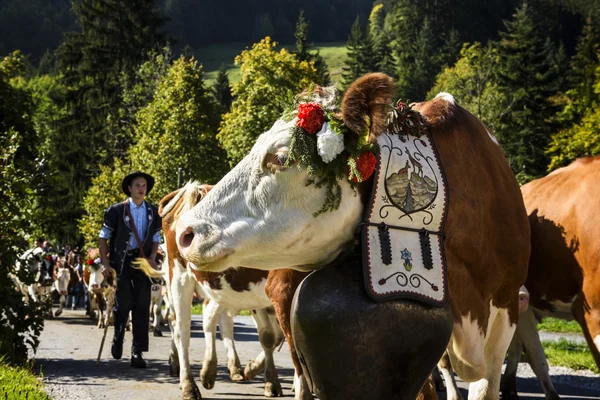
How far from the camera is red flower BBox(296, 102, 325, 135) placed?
3.55m

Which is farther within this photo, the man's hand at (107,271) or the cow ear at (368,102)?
the man's hand at (107,271)

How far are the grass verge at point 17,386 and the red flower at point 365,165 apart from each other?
3.51 metres

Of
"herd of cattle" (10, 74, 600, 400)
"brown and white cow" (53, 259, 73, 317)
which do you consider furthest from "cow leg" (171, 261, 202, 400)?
"brown and white cow" (53, 259, 73, 317)

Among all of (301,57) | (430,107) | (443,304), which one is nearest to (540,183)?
(430,107)

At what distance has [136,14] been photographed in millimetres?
59000

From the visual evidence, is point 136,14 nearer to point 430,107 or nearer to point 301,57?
point 301,57

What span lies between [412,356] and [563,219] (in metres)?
3.62

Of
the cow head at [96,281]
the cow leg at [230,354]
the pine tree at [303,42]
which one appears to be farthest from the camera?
the pine tree at [303,42]

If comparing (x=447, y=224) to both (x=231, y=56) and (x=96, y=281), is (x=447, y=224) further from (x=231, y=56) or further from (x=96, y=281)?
(x=231, y=56)

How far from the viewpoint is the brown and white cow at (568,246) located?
6.23 m

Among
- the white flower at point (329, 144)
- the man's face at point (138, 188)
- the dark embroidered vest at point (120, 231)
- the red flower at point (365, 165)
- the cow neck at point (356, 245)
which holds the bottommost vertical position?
the dark embroidered vest at point (120, 231)

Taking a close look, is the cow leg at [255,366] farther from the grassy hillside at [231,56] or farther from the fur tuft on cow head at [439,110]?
the grassy hillside at [231,56]

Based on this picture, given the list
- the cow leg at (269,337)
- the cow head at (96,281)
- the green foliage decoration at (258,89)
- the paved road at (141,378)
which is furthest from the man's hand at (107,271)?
the green foliage decoration at (258,89)

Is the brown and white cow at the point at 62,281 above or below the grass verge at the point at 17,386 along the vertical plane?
below
